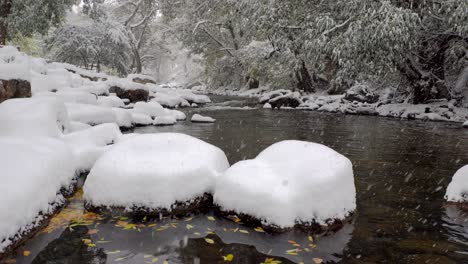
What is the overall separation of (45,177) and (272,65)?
80.6 feet

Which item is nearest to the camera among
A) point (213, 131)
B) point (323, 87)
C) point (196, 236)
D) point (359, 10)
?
point (196, 236)

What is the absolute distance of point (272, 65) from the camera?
1099 inches

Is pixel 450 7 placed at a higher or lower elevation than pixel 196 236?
higher

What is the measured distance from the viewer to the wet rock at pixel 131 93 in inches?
707

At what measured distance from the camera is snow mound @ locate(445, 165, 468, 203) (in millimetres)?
5452

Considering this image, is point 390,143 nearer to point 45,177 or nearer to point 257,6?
point 45,177

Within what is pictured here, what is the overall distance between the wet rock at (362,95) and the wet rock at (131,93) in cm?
1153

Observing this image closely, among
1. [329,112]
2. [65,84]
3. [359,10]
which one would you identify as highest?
[359,10]

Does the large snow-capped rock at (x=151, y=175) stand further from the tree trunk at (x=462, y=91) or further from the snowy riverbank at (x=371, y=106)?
the tree trunk at (x=462, y=91)

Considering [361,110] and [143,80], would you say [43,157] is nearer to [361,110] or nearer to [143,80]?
[361,110]

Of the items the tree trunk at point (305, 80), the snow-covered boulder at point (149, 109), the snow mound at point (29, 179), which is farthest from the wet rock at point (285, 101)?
the snow mound at point (29, 179)

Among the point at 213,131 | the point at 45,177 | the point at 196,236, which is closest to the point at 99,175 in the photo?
the point at 45,177

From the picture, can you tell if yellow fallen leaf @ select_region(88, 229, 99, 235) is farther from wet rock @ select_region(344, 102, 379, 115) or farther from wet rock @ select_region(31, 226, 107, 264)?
wet rock @ select_region(344, 102, 379, 115)

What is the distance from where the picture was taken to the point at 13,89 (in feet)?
26.3
